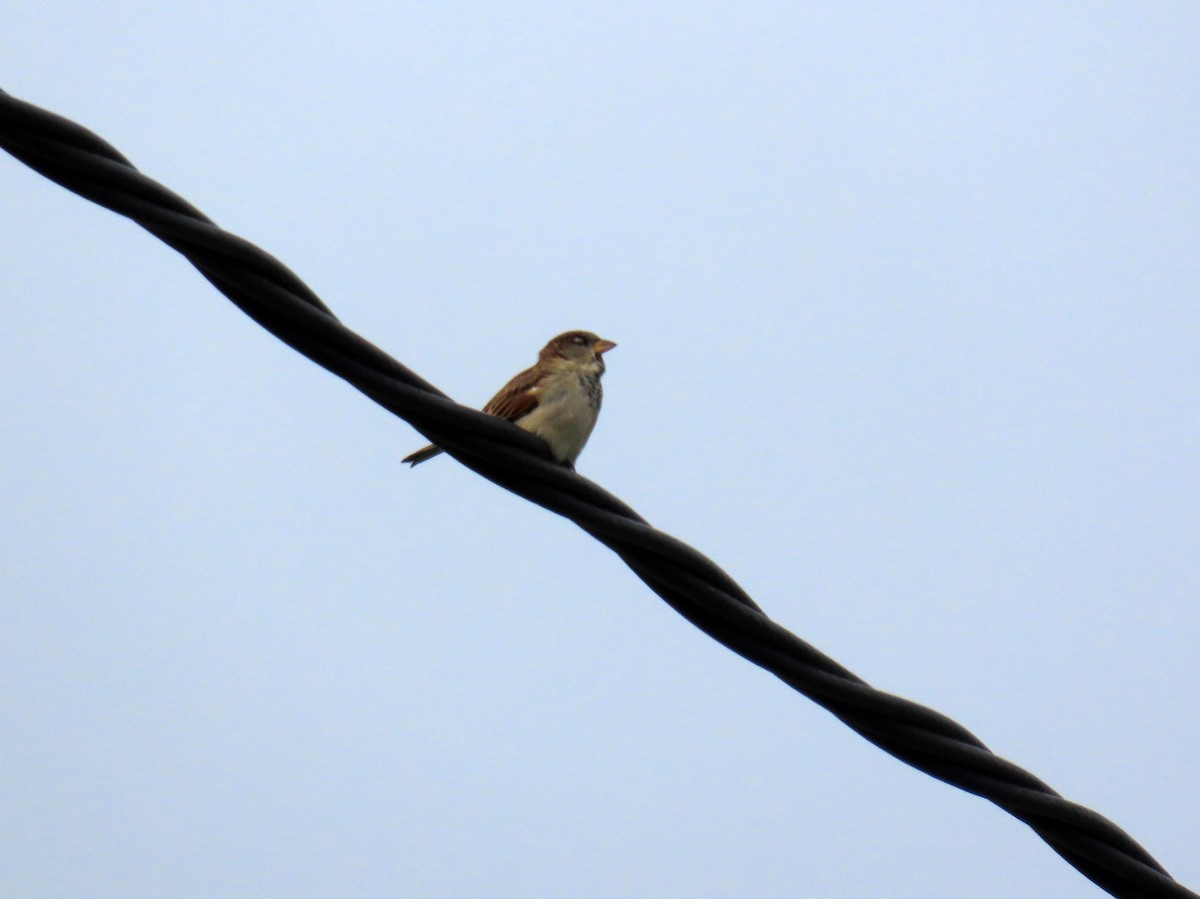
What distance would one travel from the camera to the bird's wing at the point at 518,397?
5.36 meters

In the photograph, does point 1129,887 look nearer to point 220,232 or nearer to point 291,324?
point 291,324

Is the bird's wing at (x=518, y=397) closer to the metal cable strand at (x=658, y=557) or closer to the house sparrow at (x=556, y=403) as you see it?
the house sparrow at (x=556, y=403)

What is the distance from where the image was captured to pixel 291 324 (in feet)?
7.75

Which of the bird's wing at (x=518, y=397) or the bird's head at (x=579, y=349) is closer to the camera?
the bird's wing at (x=518, y=397)

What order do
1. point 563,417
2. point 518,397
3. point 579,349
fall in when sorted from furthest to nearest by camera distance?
point 579,349 → point 518,397 → point 563,417

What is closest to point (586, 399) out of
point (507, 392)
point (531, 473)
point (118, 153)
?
point (507, 392)

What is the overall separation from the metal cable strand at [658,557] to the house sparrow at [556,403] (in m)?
2.62

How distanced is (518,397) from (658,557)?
299cm

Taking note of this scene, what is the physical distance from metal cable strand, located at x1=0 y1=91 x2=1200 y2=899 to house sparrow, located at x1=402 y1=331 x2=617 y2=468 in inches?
103

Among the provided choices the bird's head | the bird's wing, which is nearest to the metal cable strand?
the bird's wing

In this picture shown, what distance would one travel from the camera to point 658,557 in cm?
250

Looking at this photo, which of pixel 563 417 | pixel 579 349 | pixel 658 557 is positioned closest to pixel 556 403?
A: pixel 563 417

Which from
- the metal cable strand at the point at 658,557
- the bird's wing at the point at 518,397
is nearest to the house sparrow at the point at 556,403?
the bird's wing at the point at 518,397

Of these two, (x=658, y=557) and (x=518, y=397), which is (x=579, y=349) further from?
(x=658, y=557)
